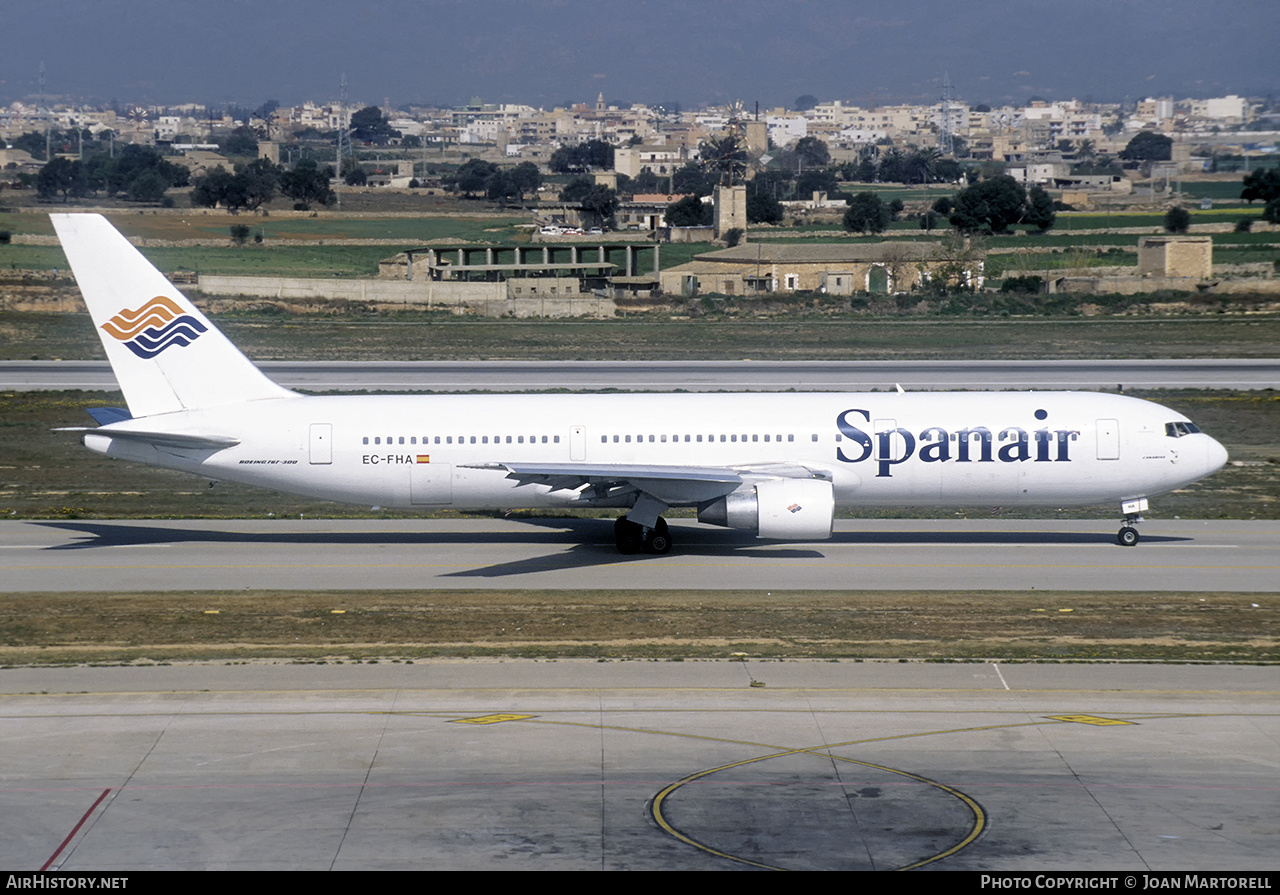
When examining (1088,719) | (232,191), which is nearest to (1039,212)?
(232,191)

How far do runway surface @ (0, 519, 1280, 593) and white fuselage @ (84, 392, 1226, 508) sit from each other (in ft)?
5.08

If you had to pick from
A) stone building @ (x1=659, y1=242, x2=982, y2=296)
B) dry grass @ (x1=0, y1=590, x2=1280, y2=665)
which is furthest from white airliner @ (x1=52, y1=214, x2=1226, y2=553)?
stone building @ (x1=659, y1=242, x2=982, y2=296)

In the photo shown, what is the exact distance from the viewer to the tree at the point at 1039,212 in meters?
162

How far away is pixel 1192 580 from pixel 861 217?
14493 centimetres

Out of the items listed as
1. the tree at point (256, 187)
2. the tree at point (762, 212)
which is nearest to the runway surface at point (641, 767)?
the tree at point (256, 187)

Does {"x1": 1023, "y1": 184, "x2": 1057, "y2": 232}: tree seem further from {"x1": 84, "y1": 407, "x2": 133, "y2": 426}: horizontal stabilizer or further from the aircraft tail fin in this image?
{"x1": 84, "y1": 407, "x2": 133, "y2": 426}: horizontal stabilizer

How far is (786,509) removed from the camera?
109 feet

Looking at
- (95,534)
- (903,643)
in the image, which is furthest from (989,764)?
(95,534)

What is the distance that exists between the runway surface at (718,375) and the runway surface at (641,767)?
36496mm

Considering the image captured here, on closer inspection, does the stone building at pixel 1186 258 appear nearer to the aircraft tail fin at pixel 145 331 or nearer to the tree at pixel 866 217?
the tree at pixel 866 217

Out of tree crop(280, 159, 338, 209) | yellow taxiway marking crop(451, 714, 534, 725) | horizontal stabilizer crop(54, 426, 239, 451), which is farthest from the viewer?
tree crop(280, 159, 338, 209)

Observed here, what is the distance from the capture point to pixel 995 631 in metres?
27.7

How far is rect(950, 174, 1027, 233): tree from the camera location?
526 feet

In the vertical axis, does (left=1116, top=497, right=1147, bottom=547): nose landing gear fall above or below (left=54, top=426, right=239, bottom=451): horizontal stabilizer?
below
